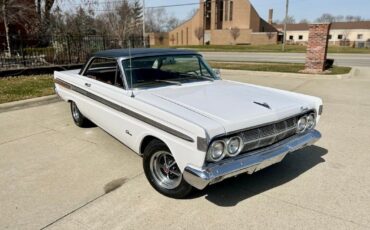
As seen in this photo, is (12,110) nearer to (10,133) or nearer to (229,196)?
(10,133)

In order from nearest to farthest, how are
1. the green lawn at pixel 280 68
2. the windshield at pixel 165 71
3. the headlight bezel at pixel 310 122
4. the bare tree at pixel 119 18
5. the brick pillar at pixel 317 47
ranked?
the headlight bezel at pixel 310 122
the windshield at pixel 165 71
the brick pillar at pixel 317 47
the green lawn at pixel 280 68
the bare tree at pixel 119 18

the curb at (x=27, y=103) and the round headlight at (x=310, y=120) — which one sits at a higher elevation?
the round headlight at (x=310, y=120)

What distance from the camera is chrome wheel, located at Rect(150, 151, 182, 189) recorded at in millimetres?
3395

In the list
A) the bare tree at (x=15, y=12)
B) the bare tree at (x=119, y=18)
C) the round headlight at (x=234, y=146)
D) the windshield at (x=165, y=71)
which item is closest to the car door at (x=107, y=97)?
the windshield at (x=165, y=71)

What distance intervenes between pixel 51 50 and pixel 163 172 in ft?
39.5

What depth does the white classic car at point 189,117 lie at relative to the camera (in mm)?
2879

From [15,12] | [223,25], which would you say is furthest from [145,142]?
[223,25]

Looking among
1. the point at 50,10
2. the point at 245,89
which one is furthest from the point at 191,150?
the point at 50,10

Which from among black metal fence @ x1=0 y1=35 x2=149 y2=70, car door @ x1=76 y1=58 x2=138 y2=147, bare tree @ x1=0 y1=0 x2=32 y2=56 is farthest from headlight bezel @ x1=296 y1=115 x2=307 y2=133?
bare tree @ x1=0 y1=0 x2=32 y2=56

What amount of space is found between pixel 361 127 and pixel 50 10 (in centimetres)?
1821

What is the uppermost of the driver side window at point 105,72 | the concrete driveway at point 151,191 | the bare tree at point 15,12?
the bare tree at point 15,12

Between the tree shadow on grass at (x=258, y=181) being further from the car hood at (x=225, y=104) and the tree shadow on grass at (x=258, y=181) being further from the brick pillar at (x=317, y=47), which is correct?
the brick pillar at (x=317, y=47)

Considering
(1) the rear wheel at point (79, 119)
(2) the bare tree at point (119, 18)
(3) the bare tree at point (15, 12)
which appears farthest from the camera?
(2) the bare tree at point (119, 18)

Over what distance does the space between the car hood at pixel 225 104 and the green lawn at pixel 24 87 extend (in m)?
6.08
